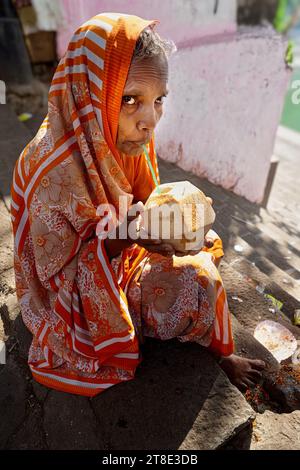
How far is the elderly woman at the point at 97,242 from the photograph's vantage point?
1.24m

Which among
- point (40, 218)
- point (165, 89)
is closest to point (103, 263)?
point (40, 218)

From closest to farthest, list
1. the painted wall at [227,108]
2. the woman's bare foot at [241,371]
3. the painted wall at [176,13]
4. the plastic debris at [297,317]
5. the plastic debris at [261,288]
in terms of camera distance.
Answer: the woman's bare foot at [241,371]
the plastic debris at [297,317]
the plastic debris at [261,288]
the painted wall at [176,13]
the painted wall at [227,108]

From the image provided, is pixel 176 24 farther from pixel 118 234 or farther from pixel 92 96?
pixel 118 234

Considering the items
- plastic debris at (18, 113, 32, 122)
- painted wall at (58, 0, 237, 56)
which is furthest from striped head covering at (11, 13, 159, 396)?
plastic debris at (18, 113, 32, 122)

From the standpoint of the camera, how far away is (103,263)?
4.29 feet

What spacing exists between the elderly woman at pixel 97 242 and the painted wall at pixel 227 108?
3274 mm

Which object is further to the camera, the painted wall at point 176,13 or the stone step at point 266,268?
the painted wall at point 176,13

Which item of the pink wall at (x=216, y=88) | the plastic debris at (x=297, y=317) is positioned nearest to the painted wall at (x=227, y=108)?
the pink wall at (x=216, y=88)

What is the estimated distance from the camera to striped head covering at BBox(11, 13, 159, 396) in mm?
1236

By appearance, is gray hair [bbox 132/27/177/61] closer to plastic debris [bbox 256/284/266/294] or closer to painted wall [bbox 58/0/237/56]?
plastic debris [bbox 256/284/266/294]

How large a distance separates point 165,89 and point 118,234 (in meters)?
0.63

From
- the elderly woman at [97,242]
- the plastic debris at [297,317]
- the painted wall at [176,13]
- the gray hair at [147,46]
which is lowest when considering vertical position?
the plastic debris at [297,317]

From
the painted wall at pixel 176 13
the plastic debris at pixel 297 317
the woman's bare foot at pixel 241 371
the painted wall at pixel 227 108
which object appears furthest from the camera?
the painted wall at pixel 227 108

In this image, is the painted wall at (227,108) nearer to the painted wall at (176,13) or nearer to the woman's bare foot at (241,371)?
the painted wall at (176,13)
